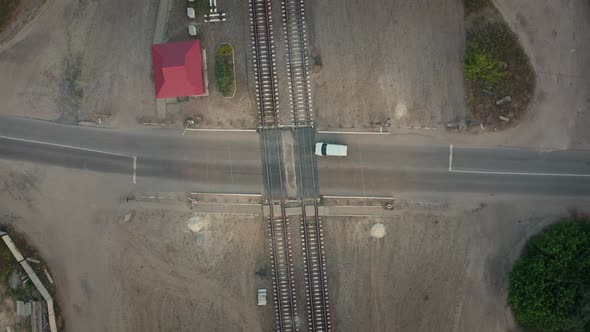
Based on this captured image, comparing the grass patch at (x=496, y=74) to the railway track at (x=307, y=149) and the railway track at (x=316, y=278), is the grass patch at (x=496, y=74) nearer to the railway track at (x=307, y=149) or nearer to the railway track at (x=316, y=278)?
the railway track at (x=307, y=149)

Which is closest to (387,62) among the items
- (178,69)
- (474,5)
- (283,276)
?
(474,5)

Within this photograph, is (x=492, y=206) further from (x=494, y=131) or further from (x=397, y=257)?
(x=397, y=257)

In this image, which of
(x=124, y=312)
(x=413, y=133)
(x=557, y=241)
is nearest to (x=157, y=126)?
(x=124, y=312)

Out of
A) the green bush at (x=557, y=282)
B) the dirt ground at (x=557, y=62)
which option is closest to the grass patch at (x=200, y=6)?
the dirt ground at (x=557, y=62)

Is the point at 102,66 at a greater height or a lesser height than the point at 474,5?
lesser

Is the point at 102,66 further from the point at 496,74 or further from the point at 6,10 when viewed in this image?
the point at 496,74

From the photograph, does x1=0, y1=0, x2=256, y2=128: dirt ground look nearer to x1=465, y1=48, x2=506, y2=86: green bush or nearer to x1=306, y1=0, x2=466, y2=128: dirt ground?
x1=306, y1=0, x2=466, y2=128: dirt ground
